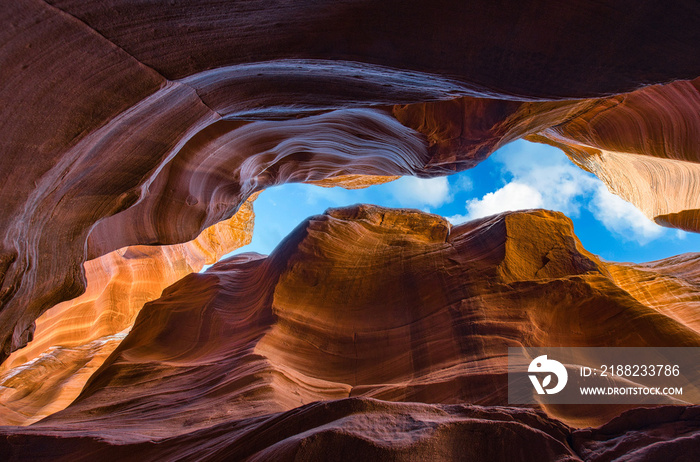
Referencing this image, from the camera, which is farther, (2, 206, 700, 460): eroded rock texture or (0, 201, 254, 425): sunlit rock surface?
(0, 201, 254, 425): sunlit rock surface

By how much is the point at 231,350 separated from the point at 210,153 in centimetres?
500

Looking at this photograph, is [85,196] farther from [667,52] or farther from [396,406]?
[667,52]

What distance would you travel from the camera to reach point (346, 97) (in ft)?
18.5

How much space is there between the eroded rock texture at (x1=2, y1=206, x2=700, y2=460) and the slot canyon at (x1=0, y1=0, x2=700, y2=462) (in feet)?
0.15

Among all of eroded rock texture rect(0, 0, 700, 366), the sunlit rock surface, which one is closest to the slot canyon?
eroded rock texture rect(0, 0, 700, 366)

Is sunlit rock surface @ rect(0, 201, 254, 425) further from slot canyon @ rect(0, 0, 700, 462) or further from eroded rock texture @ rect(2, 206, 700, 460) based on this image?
eroded rock texture @ rect(2, 206, 700, 460)

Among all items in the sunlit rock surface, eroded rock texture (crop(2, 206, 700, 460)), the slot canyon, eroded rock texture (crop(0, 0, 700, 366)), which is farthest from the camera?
the sunlit rock surface

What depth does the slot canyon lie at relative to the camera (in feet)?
11.4

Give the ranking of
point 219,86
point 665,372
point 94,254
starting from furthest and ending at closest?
point 94,254 < point 665,372 < point 219,86

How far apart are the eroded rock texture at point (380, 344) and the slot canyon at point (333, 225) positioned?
46 millimetres

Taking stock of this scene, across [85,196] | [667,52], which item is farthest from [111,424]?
[667,52]

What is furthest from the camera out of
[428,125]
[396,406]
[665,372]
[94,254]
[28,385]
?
[28,385]

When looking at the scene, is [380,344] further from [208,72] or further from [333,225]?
[208,72]

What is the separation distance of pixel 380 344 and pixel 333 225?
5146mm
